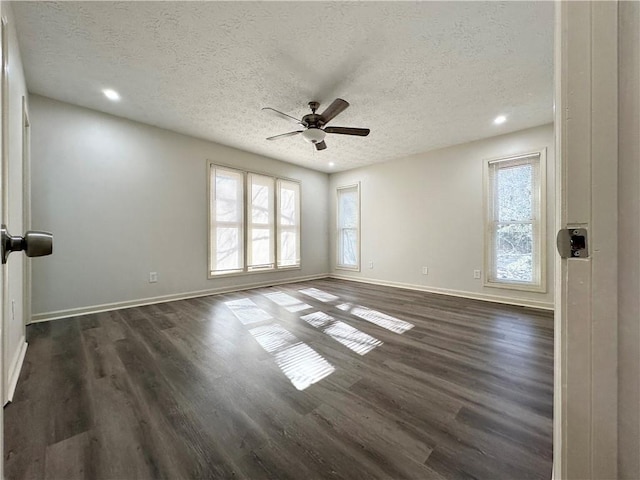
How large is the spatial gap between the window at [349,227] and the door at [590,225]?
508 centimetres

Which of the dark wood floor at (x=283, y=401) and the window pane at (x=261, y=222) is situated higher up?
the window pane at (x=261, y=222)

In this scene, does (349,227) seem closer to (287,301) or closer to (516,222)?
(287,301)

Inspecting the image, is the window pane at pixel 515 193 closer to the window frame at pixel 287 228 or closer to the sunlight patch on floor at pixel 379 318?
the sunlight patch on floor at pixel 379 318

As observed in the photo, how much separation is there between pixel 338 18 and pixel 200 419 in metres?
2.71

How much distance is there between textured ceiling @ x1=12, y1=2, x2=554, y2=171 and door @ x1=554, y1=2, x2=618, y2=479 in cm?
167

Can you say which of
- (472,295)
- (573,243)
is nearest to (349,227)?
(472,295)

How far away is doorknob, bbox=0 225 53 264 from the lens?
1.84ft

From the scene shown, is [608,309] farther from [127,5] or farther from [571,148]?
[127,5]

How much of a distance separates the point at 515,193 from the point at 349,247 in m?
3.19

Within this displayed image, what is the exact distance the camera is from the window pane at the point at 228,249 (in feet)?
14.4

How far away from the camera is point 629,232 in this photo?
54 cm

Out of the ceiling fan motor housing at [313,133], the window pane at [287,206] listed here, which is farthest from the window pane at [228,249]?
the ceiling fan motor housing at [313,133]

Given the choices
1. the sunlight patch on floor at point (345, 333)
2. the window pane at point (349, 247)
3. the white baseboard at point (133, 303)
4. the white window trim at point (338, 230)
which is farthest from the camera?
the window pane at point (349, 247)

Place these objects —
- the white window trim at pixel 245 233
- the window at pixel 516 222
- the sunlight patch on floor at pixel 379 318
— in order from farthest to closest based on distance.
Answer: the white window trim at pixel 245 233 < the window at pixel 516 222 < the sunlight patch on floor at pixel 379 318
